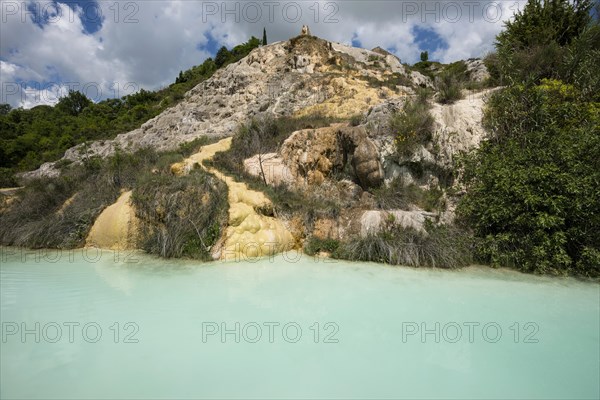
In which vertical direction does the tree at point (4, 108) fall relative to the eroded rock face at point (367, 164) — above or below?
above

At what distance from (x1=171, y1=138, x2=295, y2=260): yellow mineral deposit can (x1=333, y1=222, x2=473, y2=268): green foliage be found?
5.31 ft

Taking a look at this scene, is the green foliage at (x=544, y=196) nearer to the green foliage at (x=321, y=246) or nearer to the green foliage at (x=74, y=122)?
the green foliage at (x=321, y=246)

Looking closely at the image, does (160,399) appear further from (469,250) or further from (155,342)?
(469,250)

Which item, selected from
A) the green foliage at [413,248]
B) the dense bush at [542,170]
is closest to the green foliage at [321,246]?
the green foliage at [413,248]

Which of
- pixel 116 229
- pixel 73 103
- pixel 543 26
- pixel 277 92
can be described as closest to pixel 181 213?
pixel 116 229

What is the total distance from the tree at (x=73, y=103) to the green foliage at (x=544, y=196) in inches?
2305

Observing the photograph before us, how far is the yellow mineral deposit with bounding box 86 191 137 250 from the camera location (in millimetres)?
8180

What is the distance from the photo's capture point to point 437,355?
3.45 meters

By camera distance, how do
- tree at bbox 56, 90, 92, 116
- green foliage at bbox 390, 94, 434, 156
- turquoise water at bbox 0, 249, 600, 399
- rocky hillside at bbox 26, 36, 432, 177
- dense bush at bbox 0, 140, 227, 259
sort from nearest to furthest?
turquoise water at bbox 0, 249, 600, 399
dense bush at bbox 0, 140, 227, 259
green foliage at bbox 390, 94, 434, 156
rocky hillside at bbox 26, 36, 432, 177
tree at bbox 56, 90, 92, 116

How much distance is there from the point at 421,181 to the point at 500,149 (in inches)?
91.0

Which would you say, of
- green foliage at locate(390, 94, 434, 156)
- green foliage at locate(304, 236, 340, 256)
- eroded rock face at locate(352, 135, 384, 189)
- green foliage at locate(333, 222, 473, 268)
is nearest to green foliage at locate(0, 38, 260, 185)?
green foliage at locate(304, 236, 340, 256)

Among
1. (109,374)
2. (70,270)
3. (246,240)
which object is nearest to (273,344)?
(109,374)

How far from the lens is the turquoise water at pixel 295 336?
291 cm

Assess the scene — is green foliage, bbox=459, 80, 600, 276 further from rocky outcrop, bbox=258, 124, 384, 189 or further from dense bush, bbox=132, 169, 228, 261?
dense bush, bbox=132, 169, 228, 261
